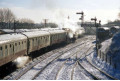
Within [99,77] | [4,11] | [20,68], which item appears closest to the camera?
[99,77]

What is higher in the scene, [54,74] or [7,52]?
[7,52]

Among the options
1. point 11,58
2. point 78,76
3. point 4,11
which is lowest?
point 78,76

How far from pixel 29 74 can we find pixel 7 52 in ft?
8.18

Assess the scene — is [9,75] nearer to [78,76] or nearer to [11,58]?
[11,58]

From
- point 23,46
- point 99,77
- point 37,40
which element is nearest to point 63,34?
point 37,40

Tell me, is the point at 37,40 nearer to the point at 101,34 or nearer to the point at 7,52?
the point at 7,52

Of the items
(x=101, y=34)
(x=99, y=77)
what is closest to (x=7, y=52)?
(x=99, y=77)

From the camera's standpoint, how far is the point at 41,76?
592 inches

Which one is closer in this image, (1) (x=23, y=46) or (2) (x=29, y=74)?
(2) (x=29, y=74)

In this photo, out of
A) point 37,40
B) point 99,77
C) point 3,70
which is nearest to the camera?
point 99,77

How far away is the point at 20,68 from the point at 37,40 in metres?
7.86

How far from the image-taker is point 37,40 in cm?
2509

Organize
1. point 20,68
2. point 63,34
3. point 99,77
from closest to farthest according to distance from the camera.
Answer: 1. point 99,77
2. point 20,68
3. point 63,34

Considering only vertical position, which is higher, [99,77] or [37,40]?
[37,40]
